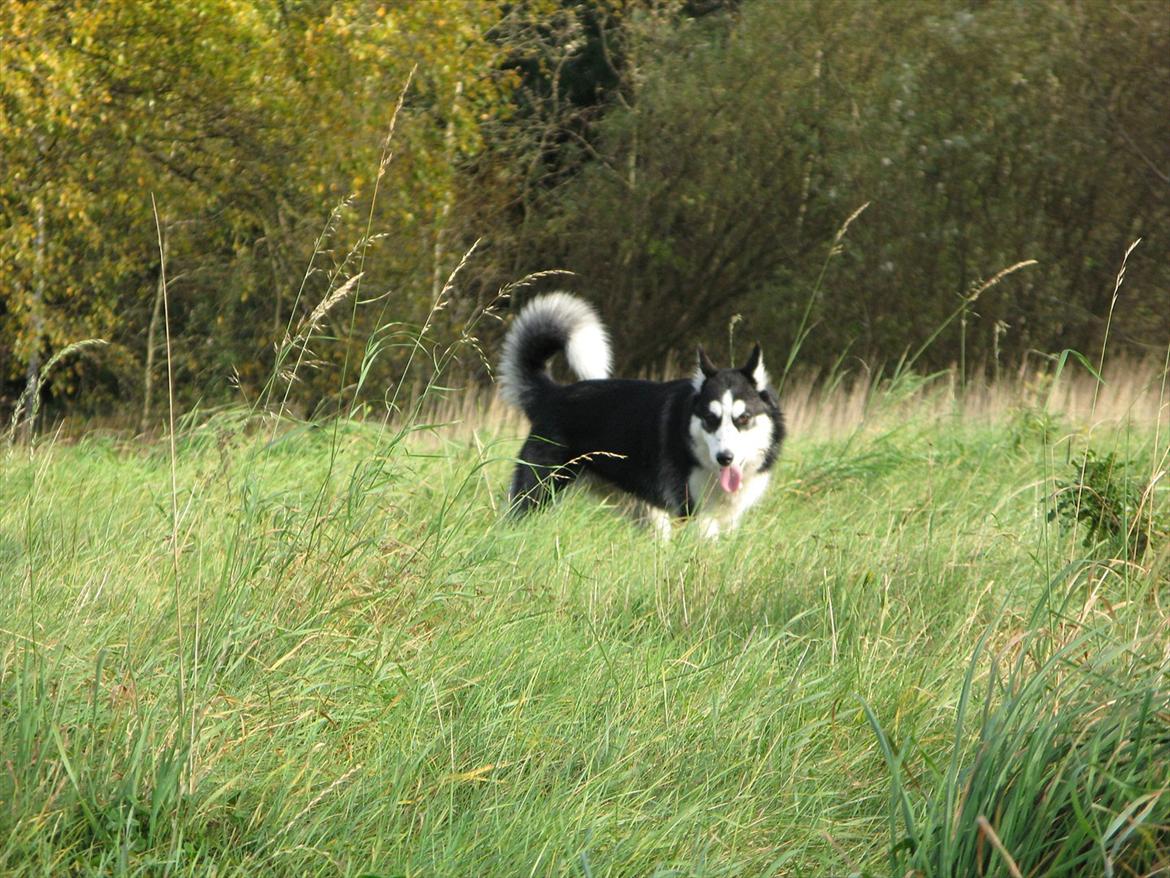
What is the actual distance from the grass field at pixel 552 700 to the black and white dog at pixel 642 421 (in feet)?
4.63

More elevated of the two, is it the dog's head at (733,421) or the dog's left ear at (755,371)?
the dog's left ear at (755,371)

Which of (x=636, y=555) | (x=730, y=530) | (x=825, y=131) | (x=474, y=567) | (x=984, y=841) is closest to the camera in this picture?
(x=984, y=841)

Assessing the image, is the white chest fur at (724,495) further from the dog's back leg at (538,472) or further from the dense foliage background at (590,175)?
the dense foliage background at (590,175)

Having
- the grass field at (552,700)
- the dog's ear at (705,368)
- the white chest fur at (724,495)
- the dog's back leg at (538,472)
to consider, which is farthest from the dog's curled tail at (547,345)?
the grass field at (552,700)

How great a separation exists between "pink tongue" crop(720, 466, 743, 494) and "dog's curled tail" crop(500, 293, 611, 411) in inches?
37.1

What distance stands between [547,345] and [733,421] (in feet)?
3.77

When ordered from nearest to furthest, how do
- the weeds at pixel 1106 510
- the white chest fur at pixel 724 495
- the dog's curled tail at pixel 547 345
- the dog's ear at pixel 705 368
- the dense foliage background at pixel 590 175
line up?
the weeds at pixel 1106 510, the white chest fur at pixel 724 495, the dog's ear at pixel 705 368, the dog's curled tail at pixel 547 345, the dense foliage background at pixel 590 175

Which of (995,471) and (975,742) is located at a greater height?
(975,742)

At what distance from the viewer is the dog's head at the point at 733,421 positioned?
5.98 meters

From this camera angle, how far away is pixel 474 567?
3.74 meters

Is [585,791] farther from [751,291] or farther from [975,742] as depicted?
[751,291]

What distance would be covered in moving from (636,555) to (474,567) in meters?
0.88

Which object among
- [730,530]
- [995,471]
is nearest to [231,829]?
[730,530]

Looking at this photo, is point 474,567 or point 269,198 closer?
point 474,567
